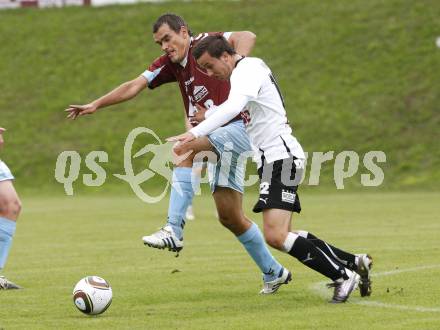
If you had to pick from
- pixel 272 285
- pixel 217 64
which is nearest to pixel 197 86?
pixel 217 64

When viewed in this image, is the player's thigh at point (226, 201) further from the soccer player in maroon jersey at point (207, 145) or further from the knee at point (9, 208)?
the knee at point (9, 208)

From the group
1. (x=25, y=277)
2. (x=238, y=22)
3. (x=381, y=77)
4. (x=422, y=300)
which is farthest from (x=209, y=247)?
(x=238, y=22)

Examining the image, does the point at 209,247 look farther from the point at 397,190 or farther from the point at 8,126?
the point at 8,126

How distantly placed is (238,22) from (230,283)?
31.5 m

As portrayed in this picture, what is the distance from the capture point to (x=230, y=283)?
32.0 ft

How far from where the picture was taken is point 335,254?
8.33m

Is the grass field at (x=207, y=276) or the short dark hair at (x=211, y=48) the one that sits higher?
the short dark hair at (x=211, y=48)

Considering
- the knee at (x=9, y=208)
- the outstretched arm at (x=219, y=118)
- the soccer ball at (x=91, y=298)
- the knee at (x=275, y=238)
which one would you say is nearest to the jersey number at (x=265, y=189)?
the knee at (x=275, y=238)

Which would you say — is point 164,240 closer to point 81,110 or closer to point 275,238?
point 275,238

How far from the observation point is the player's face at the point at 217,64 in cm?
808

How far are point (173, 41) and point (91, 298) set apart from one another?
2616 millimetres

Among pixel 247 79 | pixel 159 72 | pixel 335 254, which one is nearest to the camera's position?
pixel 247 79

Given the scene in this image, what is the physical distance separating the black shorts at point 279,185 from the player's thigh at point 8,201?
2.81m

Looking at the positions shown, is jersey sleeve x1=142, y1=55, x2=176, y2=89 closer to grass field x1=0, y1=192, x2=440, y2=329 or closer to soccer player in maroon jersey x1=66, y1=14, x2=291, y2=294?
soccer player in maroon jersey x1=66, y1=14, x2=291, y2=294
